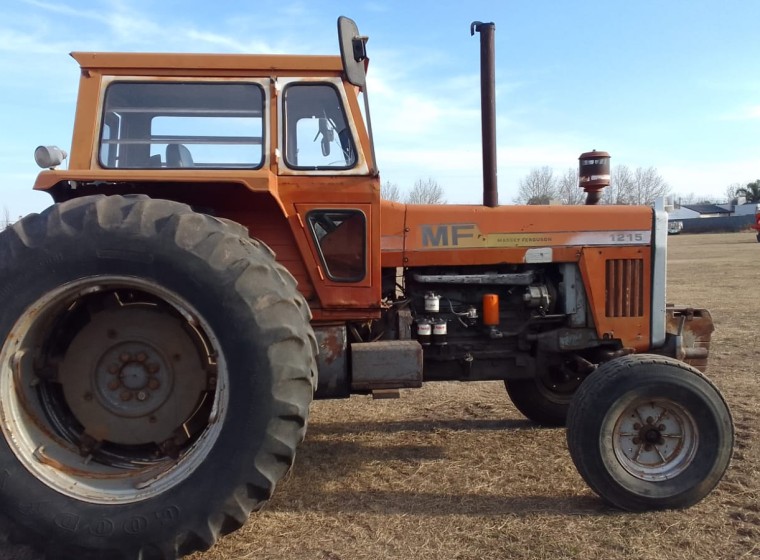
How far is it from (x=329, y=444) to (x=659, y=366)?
2.27 metres

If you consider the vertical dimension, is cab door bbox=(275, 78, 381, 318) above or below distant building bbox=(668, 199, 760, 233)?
below

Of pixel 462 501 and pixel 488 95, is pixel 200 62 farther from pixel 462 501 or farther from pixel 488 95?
pixel 462 501

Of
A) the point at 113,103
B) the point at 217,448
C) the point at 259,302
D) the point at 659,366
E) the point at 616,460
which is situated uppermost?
the point at 113,103

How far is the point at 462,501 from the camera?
11.2 feet

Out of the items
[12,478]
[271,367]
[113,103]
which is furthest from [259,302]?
[113,103]

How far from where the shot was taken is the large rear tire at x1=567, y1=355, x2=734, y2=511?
3.26 metres

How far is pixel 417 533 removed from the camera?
3.05 m

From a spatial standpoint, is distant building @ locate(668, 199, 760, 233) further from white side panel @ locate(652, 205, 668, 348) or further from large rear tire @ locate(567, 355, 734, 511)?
large rear tire @ locate(567, 355, 734, 511)

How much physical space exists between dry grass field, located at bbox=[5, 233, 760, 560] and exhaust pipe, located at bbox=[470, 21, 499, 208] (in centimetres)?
184

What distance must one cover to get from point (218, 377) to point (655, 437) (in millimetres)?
2325

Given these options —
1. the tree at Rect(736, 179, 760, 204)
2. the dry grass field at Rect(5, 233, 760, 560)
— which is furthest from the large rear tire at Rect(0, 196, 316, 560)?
the tree at Rect(736, 179, 760, 204)

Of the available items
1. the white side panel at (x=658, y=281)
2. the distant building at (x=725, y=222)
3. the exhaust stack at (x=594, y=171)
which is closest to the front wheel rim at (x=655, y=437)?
→ the white side panel at (x=658, y=281)

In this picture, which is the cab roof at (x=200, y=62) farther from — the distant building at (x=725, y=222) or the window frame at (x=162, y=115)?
the distant building at (x=725, y=222)

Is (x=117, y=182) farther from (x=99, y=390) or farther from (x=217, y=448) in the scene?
(x=217, y=448)
